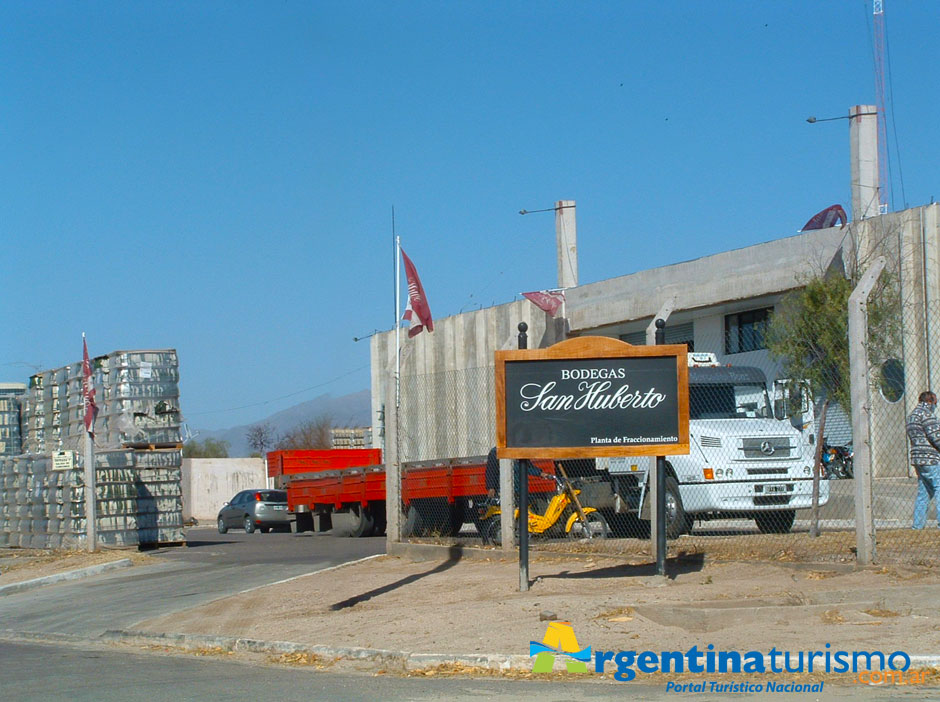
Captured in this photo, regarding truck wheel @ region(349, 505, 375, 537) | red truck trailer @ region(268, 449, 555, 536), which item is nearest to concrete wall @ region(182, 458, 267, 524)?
red truck trailer @ region(268, 449, 555, 536)

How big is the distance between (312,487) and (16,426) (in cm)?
811

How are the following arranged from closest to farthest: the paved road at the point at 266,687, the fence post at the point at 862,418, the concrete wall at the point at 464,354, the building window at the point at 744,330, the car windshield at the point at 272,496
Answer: the paved road at the point at 266,687
the fence post at the point at 862,418
the building window at the point at 744,330
the car windshield at the point at 272,496
the concrete wall at the point at 464,354

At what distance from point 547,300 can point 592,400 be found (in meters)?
28.7

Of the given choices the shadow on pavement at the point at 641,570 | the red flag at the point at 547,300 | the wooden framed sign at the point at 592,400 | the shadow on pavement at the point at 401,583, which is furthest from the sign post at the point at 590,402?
the red flag at the point at 547,300

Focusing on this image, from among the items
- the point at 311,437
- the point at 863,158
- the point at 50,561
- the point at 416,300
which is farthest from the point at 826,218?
the point at 311,437

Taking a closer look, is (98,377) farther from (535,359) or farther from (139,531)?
(535,359)

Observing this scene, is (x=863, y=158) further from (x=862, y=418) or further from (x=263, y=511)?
(x=862, y=418)

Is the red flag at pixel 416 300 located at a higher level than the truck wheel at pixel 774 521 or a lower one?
higher

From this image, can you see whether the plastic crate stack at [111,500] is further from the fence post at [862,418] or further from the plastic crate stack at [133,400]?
the fence post at [862,418]

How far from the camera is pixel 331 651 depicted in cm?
927

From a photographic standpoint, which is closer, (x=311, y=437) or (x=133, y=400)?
(x=133, y=400)

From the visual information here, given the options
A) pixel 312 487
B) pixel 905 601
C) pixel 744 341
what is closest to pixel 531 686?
pixel 905 601

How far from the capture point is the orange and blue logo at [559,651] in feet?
27.2

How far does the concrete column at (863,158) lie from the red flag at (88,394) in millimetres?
24421
